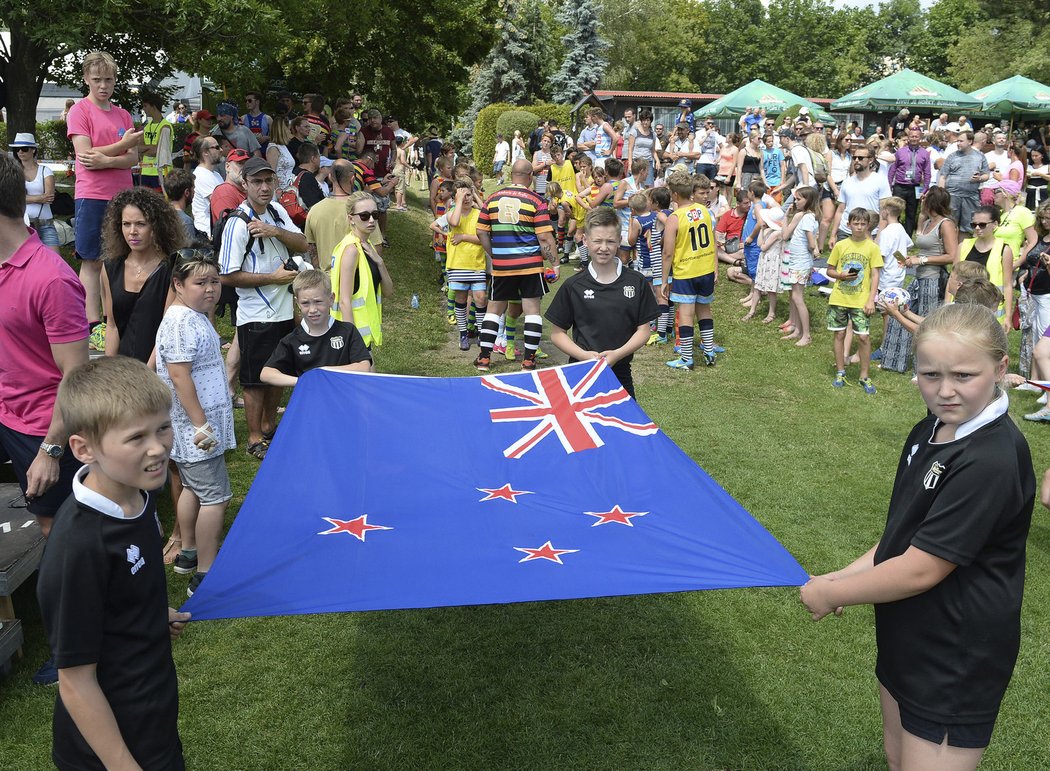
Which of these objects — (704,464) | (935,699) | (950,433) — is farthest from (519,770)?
(704,464)

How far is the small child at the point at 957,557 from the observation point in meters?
2.57

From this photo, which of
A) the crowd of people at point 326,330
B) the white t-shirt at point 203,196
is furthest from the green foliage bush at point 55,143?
the white t-shirt at point 203,196

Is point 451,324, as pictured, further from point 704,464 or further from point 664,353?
point 704,464

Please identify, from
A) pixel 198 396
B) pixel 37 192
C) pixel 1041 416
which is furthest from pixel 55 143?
pixel 1041 416

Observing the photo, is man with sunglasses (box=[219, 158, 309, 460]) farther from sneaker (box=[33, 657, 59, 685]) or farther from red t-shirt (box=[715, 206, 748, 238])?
red t-shirt (box=[715, 206, 748, 238])

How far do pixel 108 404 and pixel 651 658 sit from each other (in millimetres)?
3381

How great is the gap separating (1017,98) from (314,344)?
28.0 m

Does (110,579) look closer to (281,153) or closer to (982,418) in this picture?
(982,418)

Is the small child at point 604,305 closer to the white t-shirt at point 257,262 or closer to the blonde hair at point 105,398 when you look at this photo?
the white t-shirt at point 257,262

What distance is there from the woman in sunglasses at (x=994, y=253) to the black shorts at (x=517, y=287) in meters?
4.49

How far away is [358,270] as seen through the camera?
25.3 ft

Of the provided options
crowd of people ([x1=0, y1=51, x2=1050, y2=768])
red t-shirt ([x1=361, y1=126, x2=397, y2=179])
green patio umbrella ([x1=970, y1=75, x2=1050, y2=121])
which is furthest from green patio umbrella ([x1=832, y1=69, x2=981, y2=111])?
red t-shirt ([x1=361, y1=126, x2=397, y2=179])

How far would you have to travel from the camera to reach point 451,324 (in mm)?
13070

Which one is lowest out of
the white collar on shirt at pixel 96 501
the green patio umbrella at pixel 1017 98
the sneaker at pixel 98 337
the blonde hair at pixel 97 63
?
the sneaker at pixel 98 337
